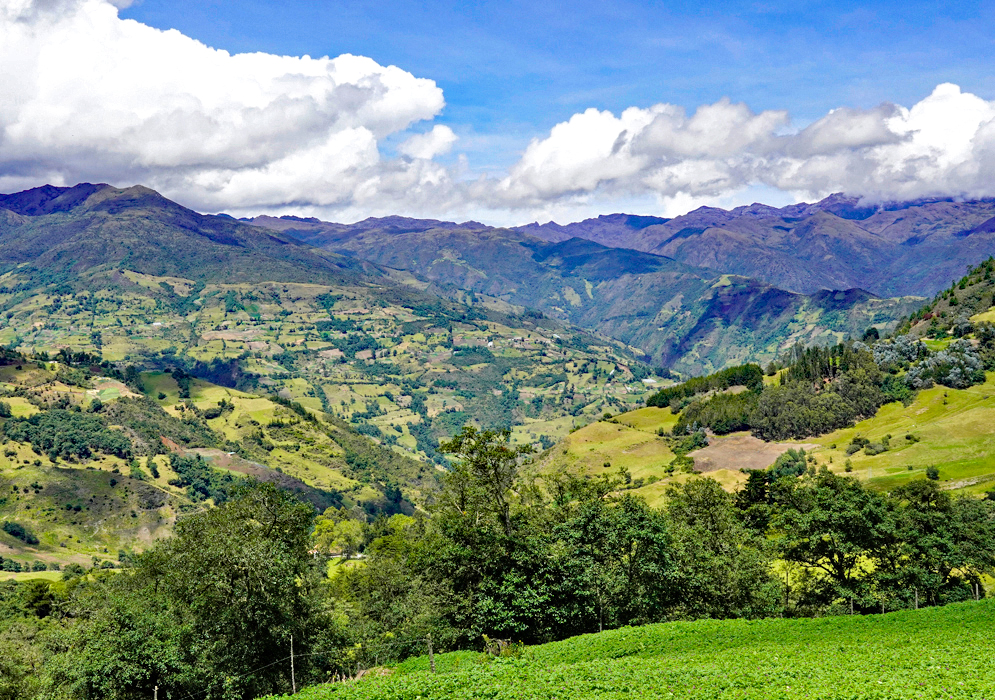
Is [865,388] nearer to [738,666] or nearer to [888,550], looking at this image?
[888,550]

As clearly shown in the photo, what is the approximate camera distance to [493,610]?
47594 mm

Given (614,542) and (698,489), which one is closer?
(614,542)

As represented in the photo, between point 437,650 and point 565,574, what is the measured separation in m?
11.3

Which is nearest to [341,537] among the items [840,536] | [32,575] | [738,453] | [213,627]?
[32,575]

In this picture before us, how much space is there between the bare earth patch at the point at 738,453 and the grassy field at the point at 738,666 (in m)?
124

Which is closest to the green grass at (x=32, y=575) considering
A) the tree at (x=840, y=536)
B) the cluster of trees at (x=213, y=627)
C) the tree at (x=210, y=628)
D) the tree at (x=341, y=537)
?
the tree at (x=341, y=537)

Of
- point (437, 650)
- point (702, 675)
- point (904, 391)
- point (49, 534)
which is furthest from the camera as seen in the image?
point (49, 534)

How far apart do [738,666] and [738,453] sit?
500ft

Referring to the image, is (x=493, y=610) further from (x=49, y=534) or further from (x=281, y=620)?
(x=49, y=534)

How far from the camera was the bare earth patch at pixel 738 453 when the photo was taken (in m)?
164

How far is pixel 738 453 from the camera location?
6816 inches

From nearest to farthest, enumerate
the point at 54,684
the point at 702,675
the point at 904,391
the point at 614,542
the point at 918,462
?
the point at 702,675, the point at 54,684, the point at 614,542, the point at 918,462, the point at 904,391

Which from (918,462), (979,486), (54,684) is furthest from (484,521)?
(918,462)

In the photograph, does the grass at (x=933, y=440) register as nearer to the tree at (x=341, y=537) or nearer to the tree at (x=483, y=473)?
the tree at (x=483, y=473)
